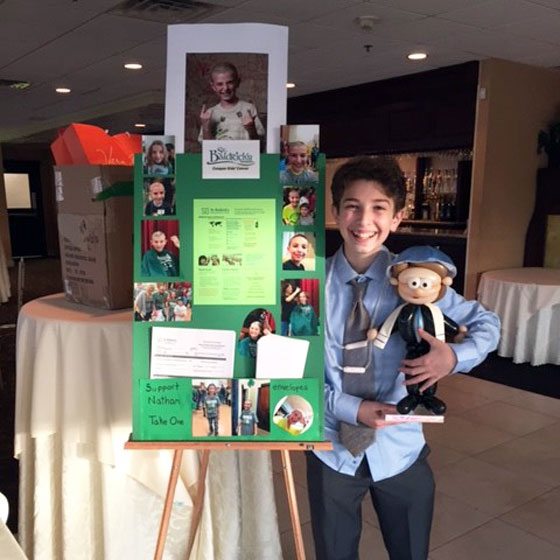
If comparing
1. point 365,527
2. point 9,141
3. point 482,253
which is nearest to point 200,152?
point 365,527

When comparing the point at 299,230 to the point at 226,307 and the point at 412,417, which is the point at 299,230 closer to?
the point at 226,307

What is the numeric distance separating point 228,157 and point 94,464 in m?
1.05

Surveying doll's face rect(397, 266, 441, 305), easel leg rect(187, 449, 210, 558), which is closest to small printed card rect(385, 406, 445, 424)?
doll's face rect(397, 266, 441, 305)

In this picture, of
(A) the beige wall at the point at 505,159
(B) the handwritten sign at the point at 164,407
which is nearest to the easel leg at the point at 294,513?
(B) the handwritten sign at the point at 164,407

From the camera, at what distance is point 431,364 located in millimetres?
1317

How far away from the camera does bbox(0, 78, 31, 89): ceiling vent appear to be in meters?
6.20

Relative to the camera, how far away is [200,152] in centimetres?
139

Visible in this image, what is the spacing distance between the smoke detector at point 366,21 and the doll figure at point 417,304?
296 centimetres

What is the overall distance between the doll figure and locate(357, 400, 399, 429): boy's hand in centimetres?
3

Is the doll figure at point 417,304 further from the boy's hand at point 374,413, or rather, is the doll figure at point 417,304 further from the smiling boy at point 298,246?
the smiling boy at point 298,246

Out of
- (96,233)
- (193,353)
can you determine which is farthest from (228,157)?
(96,233)

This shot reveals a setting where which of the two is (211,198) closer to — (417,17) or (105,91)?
(417,17)

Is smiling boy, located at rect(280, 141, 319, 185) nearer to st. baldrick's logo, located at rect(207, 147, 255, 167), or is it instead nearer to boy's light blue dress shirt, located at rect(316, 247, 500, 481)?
st. baldrick's logo, located at rect(207, 147, 255, 167)

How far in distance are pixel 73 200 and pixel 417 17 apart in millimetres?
2962
